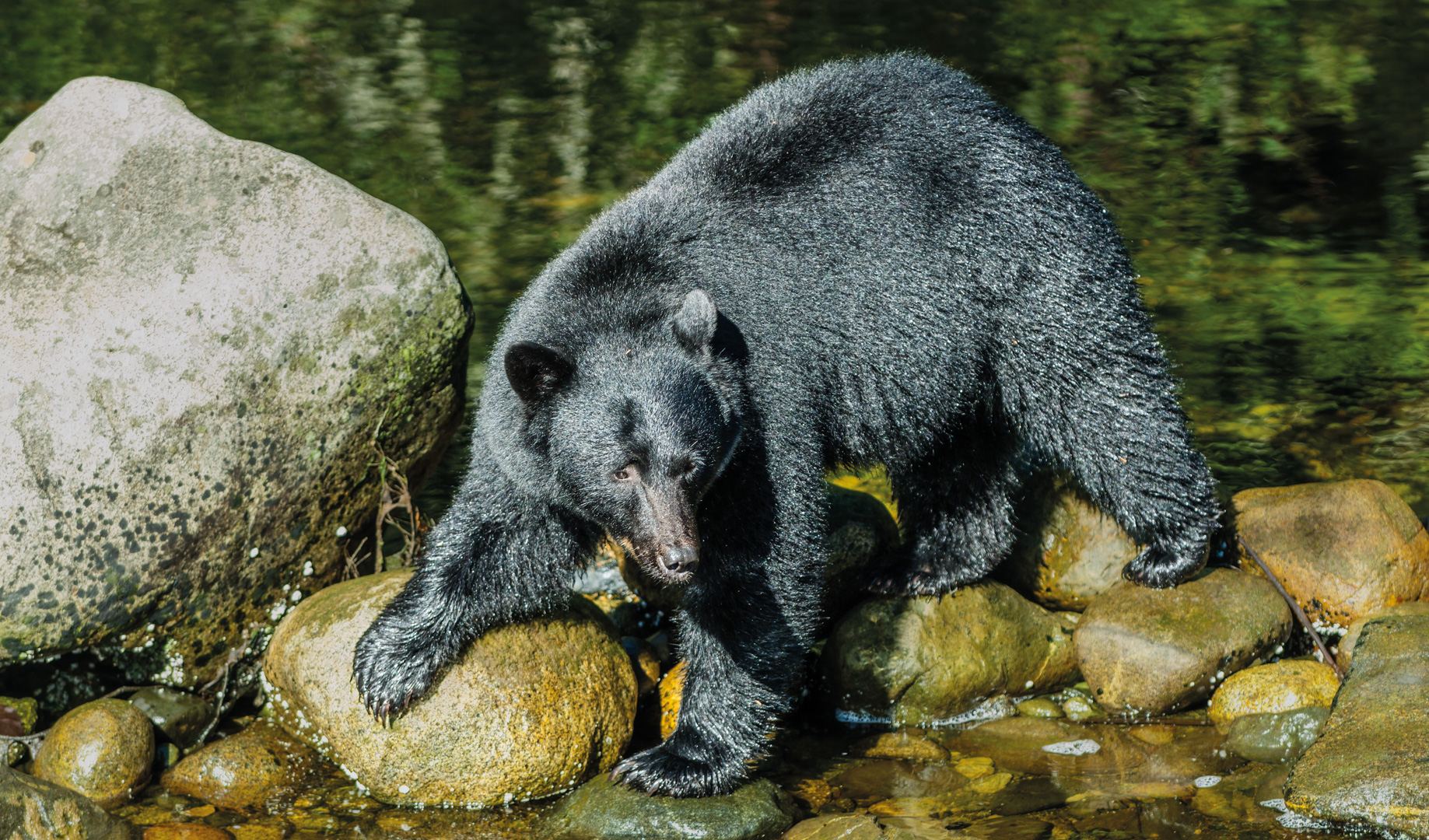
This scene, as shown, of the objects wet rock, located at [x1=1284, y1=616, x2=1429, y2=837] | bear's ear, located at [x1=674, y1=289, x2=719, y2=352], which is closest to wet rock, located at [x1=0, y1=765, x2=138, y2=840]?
bear's ear, located at [x1=674, y1=289, x2=719, y2=352]

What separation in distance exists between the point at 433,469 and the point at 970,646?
3012mm

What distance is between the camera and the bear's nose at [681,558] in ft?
16.5

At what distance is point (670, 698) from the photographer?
6.56 m

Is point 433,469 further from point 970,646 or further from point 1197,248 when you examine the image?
point 1197,248

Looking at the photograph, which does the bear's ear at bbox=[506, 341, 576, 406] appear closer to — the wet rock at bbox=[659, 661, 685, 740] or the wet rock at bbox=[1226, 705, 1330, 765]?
the wet rock at bbox=[659, 661, 685, 740]

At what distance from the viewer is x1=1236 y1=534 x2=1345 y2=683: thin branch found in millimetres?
6426

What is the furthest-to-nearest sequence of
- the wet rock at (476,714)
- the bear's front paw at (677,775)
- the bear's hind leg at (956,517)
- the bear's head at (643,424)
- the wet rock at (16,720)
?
the bear's hind leg at (956,517) → the wet rock at (16,720) → the wet rock at (476,714) → the bear's front paw at (677,775) → the bear's head at (643,424)

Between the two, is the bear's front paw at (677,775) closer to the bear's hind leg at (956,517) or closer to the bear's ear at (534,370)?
the bear's hind leg at (956,517)

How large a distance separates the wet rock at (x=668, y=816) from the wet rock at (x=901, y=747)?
70 cm

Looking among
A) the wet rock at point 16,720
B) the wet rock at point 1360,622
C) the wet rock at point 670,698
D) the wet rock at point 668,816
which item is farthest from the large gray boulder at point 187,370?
the wet rock at point 1360,622

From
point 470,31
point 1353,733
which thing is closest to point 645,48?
point 470,31

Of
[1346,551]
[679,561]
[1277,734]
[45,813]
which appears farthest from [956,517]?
[45,813]

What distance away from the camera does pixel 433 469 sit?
742cm

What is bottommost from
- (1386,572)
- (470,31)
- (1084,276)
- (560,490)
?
(470,31)
